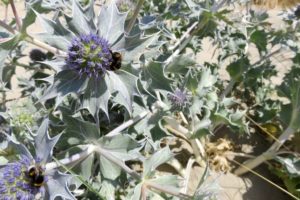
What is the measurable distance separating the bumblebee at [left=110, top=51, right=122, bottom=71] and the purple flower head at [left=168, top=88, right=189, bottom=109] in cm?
49

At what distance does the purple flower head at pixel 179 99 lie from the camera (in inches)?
67.3

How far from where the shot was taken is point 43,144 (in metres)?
1.20

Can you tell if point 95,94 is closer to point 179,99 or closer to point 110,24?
point 110,24

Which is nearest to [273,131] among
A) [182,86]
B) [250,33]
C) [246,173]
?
[246,173]

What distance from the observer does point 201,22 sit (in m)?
1.82

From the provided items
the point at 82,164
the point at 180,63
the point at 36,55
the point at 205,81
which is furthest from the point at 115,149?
the point at 36,55

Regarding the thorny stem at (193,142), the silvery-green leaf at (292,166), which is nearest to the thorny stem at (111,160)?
the thorny stem at (193,142)

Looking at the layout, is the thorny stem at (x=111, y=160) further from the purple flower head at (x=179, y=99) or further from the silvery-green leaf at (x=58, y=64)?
the purple flower head at (x=179, y=99)

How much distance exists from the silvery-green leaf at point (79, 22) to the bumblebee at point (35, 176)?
18.1 inches

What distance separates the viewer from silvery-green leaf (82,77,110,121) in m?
1.27

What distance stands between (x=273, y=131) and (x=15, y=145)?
1525 millimetres

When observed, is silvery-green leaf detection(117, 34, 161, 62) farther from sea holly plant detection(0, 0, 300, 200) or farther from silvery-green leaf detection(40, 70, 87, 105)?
silvery-green leaf detection(40, 70, 87, 105)

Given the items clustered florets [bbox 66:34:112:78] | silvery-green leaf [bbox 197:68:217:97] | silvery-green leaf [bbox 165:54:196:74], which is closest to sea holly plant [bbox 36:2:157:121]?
clustered florets [bbox 66:34:112:78]

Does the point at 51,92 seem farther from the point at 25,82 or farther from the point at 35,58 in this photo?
the point at 35,58
